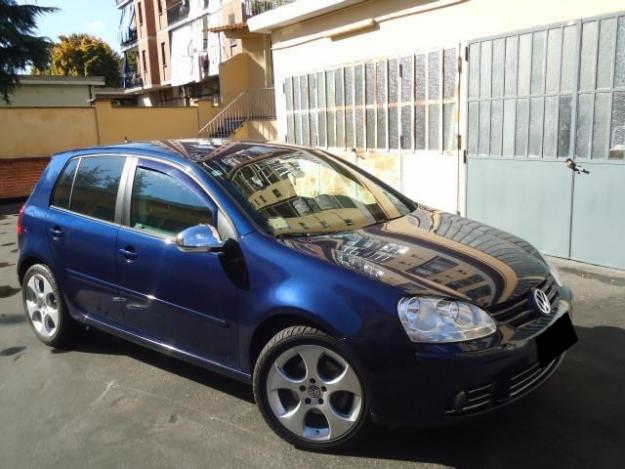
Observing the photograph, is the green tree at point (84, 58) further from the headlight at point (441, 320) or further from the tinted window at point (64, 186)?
the headlight at point (441, 320)

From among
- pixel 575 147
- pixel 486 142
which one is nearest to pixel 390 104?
pixel 486 142

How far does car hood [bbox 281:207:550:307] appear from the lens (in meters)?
2.69

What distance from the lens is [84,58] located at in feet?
152

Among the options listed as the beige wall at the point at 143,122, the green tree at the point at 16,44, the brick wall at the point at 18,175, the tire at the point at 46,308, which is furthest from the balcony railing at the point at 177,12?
the tire at the point at 46,308

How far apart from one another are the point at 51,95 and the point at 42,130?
1541 centimetres

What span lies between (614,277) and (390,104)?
438 centimetres

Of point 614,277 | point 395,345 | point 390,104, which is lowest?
point 614,277

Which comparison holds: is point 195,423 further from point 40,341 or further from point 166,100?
point 166,100

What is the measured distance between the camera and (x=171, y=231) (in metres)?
3.41

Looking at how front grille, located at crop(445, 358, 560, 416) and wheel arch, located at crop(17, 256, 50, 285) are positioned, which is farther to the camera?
wheel arch, located at crop(17, 256, 50, 285)

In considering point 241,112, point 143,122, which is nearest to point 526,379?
point 143,122

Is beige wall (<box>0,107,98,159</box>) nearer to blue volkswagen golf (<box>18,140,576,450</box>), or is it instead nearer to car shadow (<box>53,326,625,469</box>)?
blue volkswagen golf (<box>18,140,576,450</box>)

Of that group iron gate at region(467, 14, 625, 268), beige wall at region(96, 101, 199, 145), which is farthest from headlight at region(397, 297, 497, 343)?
beige wall at region(96, 101, 199, 145)

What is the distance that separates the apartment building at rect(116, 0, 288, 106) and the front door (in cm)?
1866
